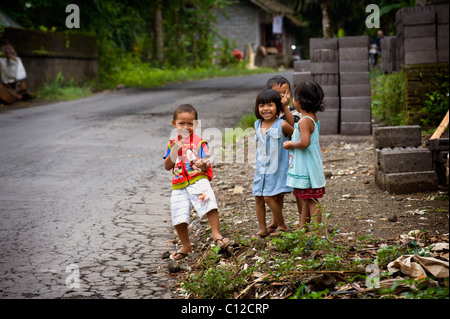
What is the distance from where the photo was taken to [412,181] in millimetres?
5383

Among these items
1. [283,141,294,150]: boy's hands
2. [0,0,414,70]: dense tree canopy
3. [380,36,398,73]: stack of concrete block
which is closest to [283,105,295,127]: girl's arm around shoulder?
[283,141,294,150]: boy's hands

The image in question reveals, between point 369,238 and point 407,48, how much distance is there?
482 centimetres

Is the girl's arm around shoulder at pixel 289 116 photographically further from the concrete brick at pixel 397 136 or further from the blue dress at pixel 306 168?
the concrete brick at pixel 397 136

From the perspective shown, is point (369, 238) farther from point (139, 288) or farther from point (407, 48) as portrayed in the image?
point (407, 48)

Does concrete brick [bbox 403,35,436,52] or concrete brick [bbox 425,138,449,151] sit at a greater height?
concrete brick [bbox 403,35,436,52]

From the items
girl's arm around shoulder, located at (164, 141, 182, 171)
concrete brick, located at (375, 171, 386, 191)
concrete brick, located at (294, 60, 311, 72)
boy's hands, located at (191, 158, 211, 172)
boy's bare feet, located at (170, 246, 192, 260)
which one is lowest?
boy's bare feet, located at (170, 246, 192, 260)

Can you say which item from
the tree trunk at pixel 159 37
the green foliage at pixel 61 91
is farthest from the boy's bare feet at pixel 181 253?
the tree trunk at pixel 159 37

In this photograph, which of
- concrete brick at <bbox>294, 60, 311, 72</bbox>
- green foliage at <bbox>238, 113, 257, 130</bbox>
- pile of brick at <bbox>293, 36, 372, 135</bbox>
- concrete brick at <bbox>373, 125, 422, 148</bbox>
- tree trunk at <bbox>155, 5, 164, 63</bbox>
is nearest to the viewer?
concrete brick at <bbox>373, 125, 422, 148</bbox>

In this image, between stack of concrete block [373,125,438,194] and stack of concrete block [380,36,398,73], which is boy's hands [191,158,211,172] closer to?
stack of concrete block [373,125,438,194]

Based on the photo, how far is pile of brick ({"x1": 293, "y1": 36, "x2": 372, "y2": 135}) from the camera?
8852mm

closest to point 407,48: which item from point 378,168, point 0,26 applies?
point 378,168

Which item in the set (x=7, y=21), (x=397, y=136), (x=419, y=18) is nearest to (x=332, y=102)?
(x=419, y=18)

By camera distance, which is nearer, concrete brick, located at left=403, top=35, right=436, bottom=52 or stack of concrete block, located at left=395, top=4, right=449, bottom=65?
stack of concrete block, located at left=395, top=4, right=449, bottom=65

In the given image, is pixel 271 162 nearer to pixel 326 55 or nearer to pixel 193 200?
pixel 193 200
